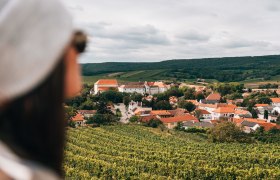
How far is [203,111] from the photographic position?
92.0 metres

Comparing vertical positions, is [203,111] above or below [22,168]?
below

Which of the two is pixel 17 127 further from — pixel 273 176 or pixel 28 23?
pixel 273 176

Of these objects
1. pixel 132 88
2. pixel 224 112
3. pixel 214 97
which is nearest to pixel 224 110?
pixel 224 112

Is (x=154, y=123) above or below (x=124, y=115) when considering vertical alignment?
above

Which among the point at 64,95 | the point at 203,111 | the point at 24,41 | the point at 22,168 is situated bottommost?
the point at 203,111

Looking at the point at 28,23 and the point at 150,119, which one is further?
the point at 150,119

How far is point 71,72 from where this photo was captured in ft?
2.72

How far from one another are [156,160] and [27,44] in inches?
1533

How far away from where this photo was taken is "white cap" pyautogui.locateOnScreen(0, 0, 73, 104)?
2.33 ft

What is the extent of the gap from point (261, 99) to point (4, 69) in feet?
356

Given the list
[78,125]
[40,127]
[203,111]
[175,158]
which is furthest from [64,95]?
[203,111]

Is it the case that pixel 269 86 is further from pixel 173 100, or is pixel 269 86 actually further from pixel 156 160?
pixel 156 160

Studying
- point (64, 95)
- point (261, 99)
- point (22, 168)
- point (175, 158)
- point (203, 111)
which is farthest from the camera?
point (261, 99)

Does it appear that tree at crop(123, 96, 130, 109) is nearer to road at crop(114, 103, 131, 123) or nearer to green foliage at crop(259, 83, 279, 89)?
road at crop(114, 103, 131, 123)
